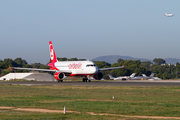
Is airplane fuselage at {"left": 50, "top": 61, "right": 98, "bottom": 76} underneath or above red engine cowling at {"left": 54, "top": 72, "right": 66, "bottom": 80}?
above

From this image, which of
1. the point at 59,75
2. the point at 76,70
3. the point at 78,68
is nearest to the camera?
the point at 59,75

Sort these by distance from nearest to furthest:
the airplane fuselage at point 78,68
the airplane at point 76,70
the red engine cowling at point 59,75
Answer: the airplane fuselage at point 78,68 < the airplane at point 76,70 < the red engine cowling at point 59,75

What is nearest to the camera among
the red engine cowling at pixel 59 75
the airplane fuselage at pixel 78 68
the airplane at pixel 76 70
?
the airplane fuselage at pixel 78 68

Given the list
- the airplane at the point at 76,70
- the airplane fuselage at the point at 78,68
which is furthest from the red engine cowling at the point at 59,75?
the airplane fuselage at the point at 78,68

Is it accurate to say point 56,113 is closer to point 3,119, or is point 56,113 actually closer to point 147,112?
point 3,119

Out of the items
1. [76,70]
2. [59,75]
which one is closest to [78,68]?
[76,70]

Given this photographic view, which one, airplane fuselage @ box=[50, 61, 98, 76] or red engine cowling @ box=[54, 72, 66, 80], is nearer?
airplane fuselage @ box=[50, 61, 98, 76]

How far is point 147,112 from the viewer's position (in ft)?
63.4

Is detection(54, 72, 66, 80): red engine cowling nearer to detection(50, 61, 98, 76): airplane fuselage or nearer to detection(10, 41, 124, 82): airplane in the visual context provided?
detection(10, 41, 124, 82): airplane

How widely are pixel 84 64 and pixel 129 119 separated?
47879mm

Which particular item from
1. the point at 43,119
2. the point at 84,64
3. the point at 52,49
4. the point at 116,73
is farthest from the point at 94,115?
the point at 116,73

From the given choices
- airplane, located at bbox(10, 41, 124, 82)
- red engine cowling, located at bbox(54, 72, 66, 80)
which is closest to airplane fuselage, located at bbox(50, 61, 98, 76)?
airplane, located at bbox(10, 41, 124, 82)

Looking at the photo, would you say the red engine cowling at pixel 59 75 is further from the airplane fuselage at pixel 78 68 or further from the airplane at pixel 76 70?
the airplane fuselage at pixel 78 68

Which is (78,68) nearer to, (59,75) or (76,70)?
(76,70)
